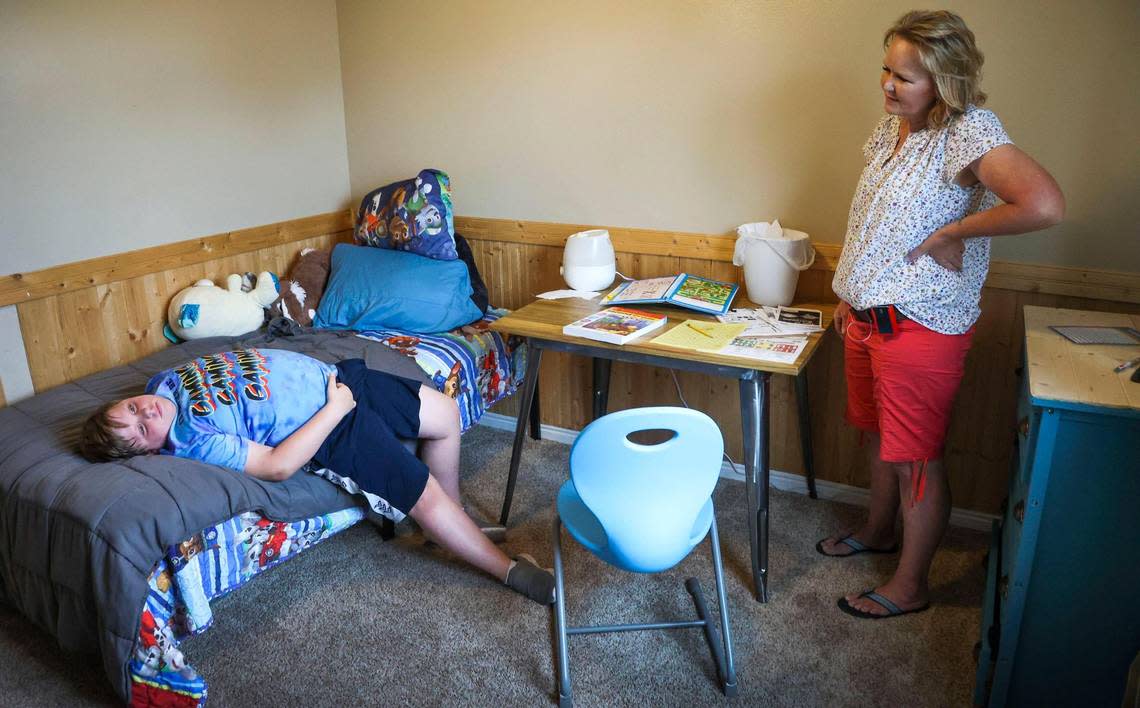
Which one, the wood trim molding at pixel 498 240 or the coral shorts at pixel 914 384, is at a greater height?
the wood trim molding at pixel 498 240

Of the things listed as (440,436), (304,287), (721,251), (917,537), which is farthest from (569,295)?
(917,537)

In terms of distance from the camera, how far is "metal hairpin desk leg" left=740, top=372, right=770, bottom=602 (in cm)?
221

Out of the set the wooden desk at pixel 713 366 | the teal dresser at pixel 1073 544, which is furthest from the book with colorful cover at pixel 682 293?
the teal dresser at pixel 1073 544

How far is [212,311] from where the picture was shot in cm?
285

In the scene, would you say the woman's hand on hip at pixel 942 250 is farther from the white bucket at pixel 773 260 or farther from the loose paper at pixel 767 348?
the white bucket at pixel 773 260

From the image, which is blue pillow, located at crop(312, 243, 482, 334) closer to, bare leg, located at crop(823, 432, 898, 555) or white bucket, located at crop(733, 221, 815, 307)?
white bucket, located at crop(733, 221, 815, 307)

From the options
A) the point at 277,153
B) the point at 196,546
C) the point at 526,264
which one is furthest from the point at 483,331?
the point at 196,546

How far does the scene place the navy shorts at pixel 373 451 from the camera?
7.25ft

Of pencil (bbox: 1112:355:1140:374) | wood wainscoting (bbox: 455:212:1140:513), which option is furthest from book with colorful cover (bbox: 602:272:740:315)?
pencil (bbox: 1112:355:1140:374)

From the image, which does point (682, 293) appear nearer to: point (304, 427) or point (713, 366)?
Answer: point (713, 366)

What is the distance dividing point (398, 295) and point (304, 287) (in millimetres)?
426

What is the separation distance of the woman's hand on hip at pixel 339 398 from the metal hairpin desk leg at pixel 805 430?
1385 millimetres

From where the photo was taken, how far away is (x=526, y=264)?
3297 mm

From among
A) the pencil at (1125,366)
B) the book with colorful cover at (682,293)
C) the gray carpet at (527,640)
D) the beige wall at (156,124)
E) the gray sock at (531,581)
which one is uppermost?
the beige wall at (156,124)
